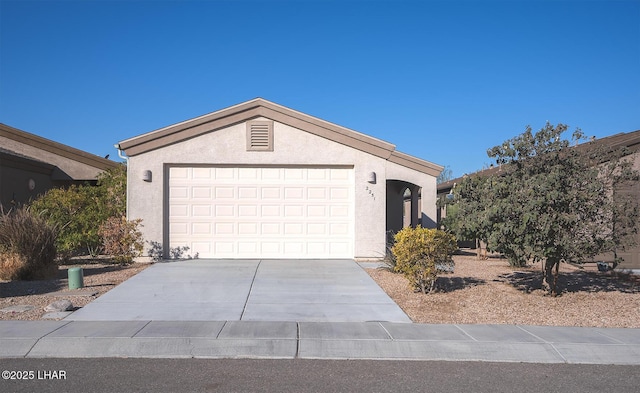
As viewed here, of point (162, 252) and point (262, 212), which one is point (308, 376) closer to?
point (262, 212)

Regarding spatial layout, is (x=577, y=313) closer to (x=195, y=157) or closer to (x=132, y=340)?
(x=132, y=340)

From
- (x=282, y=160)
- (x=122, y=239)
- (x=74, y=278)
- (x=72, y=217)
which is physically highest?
(x=282, y=160)

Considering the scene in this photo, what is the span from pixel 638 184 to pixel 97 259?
1561cm

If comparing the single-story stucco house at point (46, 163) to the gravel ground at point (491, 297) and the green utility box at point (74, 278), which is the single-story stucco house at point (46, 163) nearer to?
the gravel ground at point (491, 297)

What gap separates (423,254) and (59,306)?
22.2ft

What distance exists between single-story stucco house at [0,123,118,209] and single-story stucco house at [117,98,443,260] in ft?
17.4

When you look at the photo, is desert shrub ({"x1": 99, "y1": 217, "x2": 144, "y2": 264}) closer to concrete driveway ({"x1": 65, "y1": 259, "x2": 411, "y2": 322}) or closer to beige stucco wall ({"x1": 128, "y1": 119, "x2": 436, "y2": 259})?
beige stucco wall ({"x1": 128, "y1": 119, "x2": 436, "y2": 259})

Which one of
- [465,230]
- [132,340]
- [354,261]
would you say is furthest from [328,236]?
[132,340]

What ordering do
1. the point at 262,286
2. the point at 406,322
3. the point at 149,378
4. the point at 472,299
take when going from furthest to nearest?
the point at 262,286 → the point at 472,299 → the point at 406,322 → the point at 149,378

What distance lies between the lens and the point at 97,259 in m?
15.4

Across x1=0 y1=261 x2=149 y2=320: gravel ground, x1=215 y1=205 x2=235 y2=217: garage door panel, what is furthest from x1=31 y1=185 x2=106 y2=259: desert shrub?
x1=215 y1=205 x2=235 y2=217: garage door panel

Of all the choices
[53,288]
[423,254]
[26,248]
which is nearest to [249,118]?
[26,248]

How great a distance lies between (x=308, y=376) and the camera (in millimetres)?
6020

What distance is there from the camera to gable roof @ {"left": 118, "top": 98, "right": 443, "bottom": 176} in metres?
14.6
